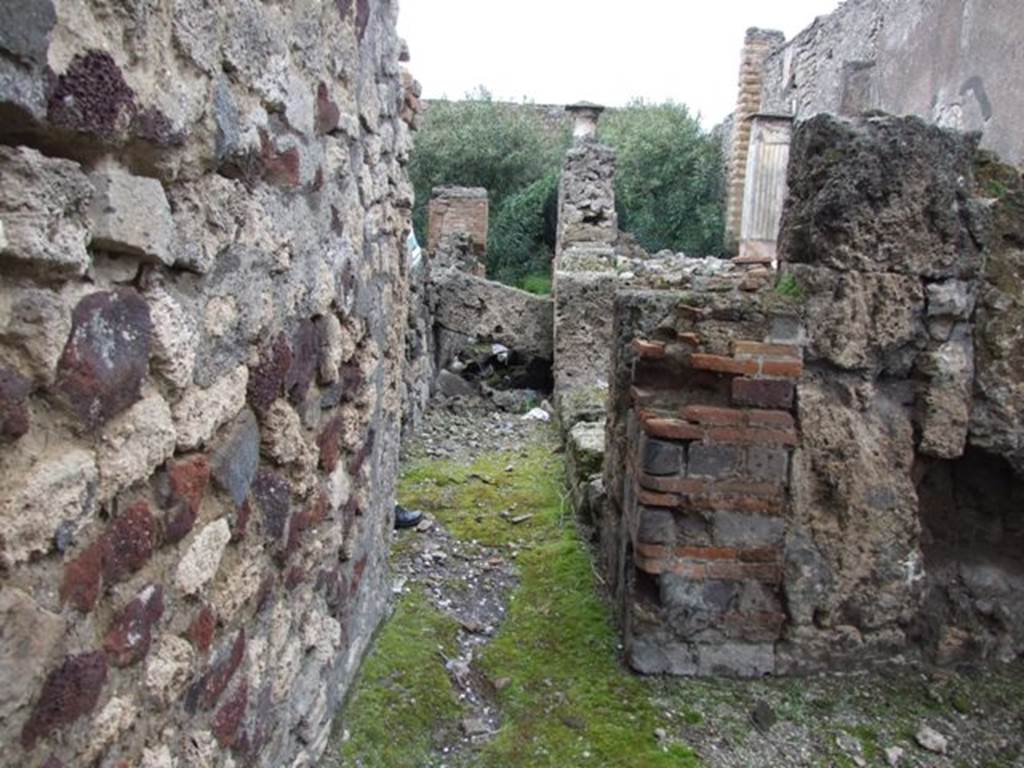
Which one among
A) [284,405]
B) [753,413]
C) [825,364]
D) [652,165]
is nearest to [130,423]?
[284,405]

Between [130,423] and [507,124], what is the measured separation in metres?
16.9

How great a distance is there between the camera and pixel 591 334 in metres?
7.00

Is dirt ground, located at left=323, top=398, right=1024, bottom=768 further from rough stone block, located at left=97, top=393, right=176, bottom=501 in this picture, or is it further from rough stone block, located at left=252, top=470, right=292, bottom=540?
rough stone block, located at left=97, top=393, right=176, bottom=501

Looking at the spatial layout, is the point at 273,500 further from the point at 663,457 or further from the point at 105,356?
the point at 663,457

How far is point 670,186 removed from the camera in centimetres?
1666

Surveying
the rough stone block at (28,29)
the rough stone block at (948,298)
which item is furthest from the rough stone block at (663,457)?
the rough stone block at (28,29)

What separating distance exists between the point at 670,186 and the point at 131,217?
16.2 metres

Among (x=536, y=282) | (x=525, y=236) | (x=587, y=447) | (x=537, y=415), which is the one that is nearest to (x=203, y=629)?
(x=587, y=447)

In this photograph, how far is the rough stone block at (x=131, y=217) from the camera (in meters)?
1.10

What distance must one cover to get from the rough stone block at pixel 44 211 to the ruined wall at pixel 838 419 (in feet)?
7.01

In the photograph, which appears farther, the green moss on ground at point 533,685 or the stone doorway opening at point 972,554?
the stone doorway opening at point 972,554

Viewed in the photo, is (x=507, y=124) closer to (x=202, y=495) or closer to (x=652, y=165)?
(x=652, y=165)

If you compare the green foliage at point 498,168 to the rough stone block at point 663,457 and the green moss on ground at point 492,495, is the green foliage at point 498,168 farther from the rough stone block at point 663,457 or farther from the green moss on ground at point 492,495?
the rough stone block at point 663,457

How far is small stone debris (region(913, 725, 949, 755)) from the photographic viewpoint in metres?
2.69
